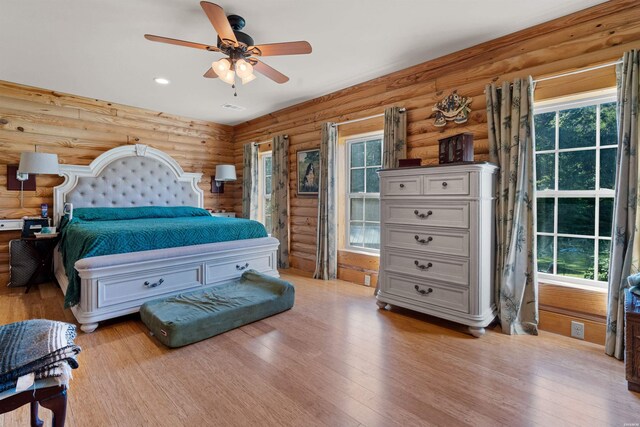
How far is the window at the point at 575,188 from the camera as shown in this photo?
8.24 ft

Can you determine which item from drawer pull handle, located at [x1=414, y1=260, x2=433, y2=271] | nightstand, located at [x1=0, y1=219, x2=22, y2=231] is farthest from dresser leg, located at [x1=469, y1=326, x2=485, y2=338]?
nightstand, located at [x1=0, y1=219, x2=22, y2=231]

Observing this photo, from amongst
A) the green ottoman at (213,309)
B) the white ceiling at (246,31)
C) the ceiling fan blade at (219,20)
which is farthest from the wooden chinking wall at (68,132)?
the ceiling fan blade at (219,20)

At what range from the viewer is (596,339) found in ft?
8.07

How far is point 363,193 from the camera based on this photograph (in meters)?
4.27

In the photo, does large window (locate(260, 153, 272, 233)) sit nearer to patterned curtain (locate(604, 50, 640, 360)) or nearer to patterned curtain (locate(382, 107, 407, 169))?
patterned curtain (locate(382, 107, 407, 169))

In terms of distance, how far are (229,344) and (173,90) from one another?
3.44m

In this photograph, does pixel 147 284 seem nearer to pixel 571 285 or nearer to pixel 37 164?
pixel 37 164

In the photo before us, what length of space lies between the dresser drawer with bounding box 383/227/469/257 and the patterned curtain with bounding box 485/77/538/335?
0.41 metres

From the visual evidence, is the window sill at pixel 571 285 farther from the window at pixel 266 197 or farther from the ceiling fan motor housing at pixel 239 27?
the window at pixel 266 197

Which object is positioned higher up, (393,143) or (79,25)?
(79,25)

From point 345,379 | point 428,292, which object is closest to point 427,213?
point 428,292

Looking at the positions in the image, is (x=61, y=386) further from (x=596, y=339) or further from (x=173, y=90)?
(x=173, y=90)

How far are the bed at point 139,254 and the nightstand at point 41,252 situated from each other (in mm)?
140

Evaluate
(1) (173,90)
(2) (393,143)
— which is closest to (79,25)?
(1) (173,90)
